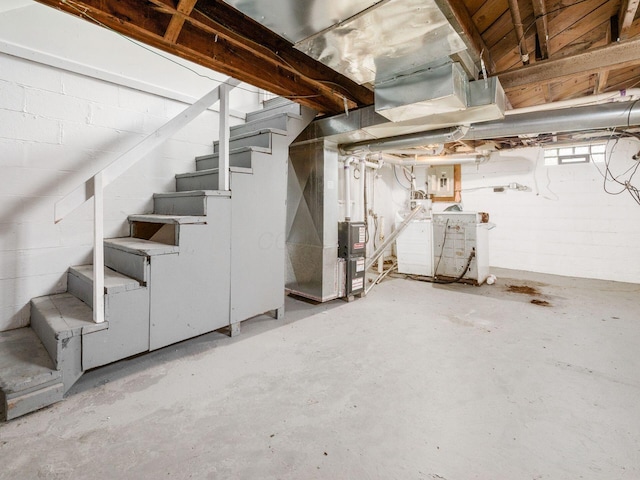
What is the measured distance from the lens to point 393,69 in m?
2.10

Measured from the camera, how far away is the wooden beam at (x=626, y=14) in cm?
167

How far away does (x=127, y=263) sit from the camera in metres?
2.08

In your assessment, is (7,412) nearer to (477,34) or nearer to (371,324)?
(371,324)

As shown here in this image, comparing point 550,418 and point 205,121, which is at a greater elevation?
point 205,121

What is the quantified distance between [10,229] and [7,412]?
1.34 m

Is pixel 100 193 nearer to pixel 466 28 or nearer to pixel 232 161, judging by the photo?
pixel 232 161

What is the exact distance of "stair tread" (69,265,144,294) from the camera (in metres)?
1.78

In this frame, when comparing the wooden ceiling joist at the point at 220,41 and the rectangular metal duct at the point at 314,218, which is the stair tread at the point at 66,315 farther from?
the rectangular metal duct at the point at 314,218

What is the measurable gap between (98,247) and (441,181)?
581cm

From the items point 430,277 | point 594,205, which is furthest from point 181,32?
point 594,205

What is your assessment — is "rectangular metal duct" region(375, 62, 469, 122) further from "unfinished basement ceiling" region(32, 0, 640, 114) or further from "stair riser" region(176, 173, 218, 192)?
"stair riser" region(176, 173, 218, 192)

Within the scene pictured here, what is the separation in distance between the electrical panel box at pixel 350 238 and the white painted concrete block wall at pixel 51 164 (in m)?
2.08

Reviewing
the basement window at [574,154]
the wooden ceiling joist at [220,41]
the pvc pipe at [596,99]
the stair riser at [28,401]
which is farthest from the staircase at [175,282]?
the basement window at [574,154]

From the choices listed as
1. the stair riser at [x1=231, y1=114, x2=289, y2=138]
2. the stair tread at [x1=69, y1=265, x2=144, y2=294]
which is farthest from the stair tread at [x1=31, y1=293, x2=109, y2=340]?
the stair riser at [x1=231, y1=114, x2=289, y2=138]
